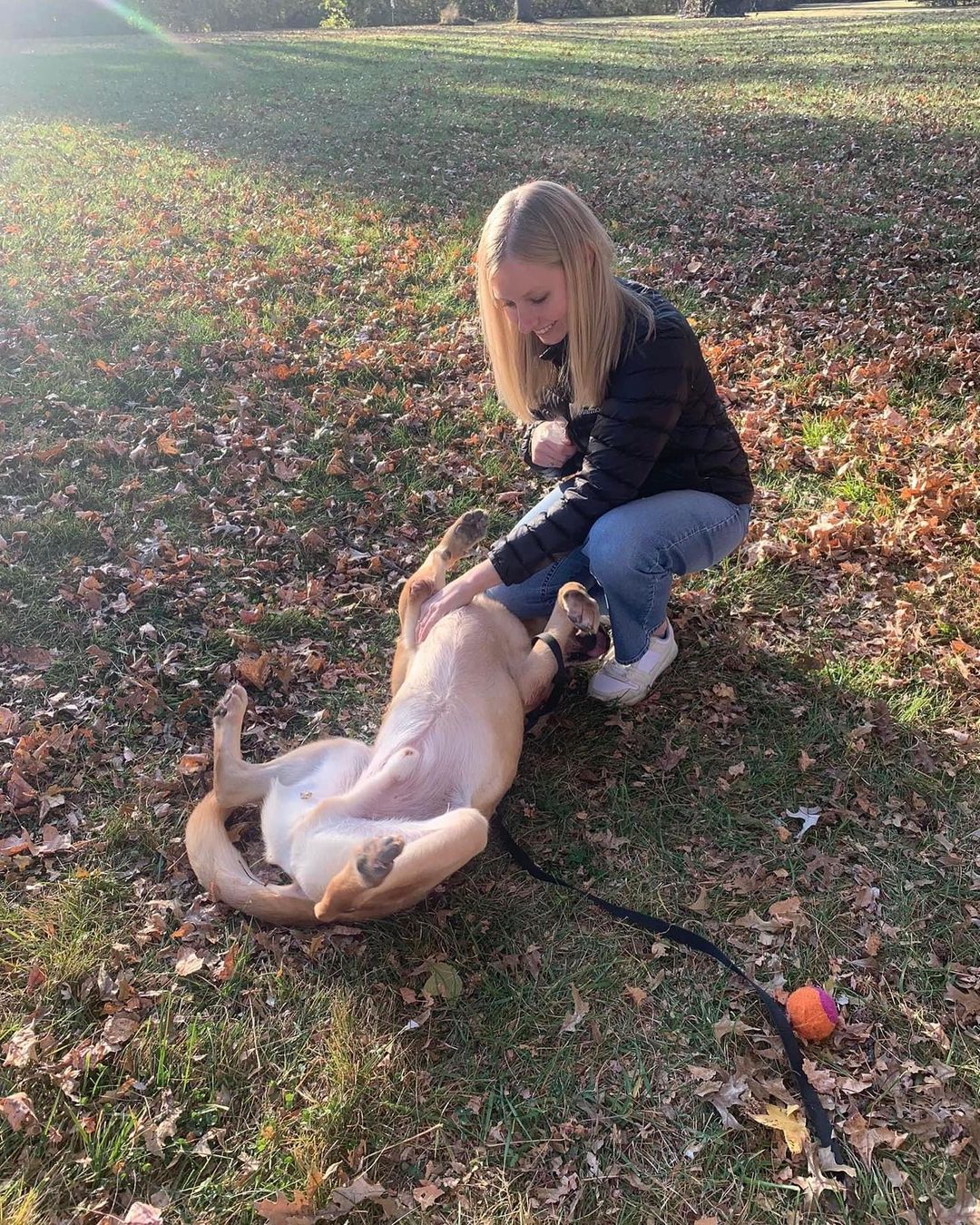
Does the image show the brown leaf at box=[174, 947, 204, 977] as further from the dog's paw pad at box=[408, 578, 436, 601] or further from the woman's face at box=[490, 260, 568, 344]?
the woman's face at box=[490, 260, 568, 344]

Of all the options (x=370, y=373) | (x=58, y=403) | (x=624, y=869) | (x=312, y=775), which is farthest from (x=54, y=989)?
(x=370, y=373)

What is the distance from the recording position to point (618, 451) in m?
3.58

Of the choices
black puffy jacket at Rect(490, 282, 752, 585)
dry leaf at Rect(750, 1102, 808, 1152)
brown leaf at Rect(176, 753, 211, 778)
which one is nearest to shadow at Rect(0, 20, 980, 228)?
black puffy jacket at Rect(490, 282, 752, 585)

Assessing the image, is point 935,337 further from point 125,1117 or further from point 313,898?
point 125,1117

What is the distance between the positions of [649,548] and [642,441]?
53 centimetres

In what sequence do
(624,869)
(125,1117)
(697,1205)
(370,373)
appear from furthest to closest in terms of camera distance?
1. (370,373)
2. (624,869)
3. (125,1117)
4. (697,1205)

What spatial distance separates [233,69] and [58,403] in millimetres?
19739

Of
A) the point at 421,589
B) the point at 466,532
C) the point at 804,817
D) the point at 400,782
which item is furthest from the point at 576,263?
the point at 804,817

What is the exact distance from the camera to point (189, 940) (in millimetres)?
3215

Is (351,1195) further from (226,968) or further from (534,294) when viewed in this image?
(534,294)

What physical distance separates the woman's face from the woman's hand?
110cm

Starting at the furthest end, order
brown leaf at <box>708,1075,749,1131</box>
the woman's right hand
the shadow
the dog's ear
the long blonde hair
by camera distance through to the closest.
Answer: the shadow
the woman's right hand
the long blonde hair
the dog's ear
brown leaf at <box>708,1075,749,1131</box>

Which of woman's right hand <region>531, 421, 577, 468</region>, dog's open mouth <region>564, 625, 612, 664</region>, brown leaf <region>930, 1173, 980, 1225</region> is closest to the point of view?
brown leaf <region>930, 1173, 980, 1225</region>

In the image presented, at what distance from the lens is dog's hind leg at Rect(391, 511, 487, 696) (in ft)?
13.0
